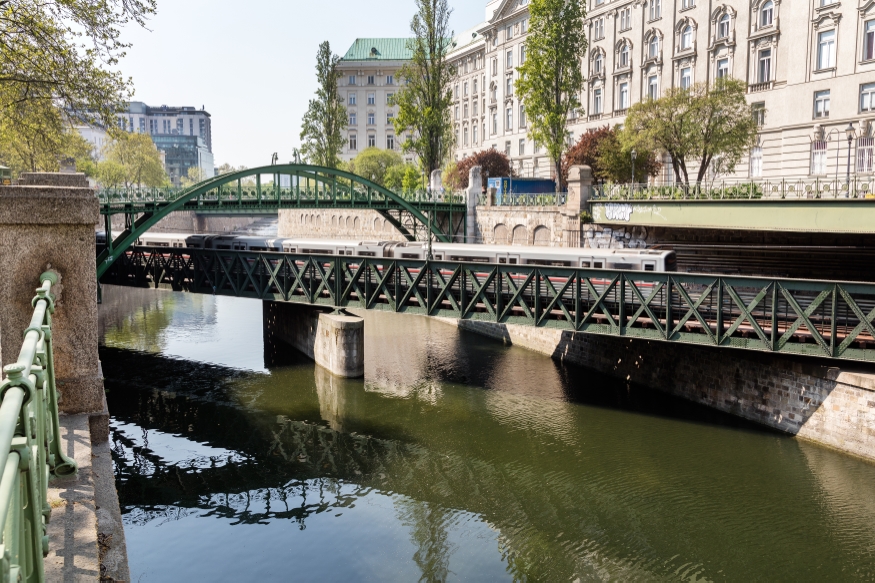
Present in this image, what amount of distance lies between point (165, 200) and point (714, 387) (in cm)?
2974

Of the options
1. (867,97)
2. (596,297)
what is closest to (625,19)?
(867,97)

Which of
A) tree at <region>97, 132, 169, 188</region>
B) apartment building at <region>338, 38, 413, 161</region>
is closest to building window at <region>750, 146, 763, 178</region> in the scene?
apartment building at <region>338, 38, 413, 161</region>

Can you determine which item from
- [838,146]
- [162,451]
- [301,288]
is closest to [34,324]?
[162,451]

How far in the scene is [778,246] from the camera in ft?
128

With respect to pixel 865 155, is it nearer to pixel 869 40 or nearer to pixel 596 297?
pixel 869 40

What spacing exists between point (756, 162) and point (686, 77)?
10.3 meters

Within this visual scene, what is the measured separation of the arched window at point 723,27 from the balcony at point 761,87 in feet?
17.0

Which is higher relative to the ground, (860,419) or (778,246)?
(778,246)

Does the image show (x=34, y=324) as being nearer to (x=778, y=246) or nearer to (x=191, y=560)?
(x=191, y=560)

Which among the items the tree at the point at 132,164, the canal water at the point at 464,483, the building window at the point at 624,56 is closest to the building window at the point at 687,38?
the building window at the point at 624,56

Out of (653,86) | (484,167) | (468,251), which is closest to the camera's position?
(468,251)

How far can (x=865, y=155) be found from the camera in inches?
1748

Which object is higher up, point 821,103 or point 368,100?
point 368,100

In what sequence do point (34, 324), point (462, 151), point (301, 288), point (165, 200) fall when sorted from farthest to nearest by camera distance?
point (462, 151) → point (165, 200) → point (301, 288) → point (34, 324)
